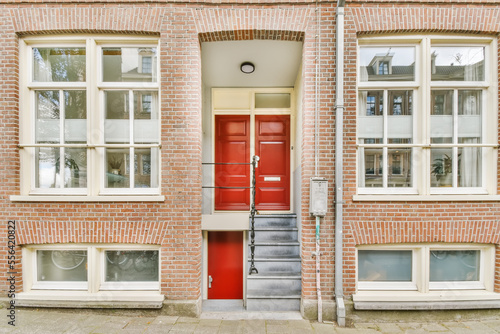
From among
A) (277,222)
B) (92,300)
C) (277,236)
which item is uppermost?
(277,222)

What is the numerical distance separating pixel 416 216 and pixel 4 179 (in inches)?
236

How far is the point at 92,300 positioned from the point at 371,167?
4.52m

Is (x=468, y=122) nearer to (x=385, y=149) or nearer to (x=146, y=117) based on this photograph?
(x=385, y=149)

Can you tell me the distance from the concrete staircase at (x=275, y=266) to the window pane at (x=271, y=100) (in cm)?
226

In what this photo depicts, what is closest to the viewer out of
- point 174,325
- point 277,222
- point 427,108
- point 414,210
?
point 174,325

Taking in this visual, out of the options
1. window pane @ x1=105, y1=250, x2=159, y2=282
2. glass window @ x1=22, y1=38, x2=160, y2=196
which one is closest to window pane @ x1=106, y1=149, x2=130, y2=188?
glass window @ x1=22, y1=38, x2=160, y2=196

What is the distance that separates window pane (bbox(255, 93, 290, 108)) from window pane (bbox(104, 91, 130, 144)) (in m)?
2.55

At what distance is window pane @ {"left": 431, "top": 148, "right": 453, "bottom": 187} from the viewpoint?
4.05m

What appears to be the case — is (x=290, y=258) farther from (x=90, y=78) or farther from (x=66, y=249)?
(x=90, y=78)

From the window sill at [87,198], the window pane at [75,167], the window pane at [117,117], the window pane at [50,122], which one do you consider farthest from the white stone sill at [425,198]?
the window pane at [50,122]

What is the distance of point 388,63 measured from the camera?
406 cm

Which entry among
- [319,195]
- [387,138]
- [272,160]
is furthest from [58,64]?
[387,138]

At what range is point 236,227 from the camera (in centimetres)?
456

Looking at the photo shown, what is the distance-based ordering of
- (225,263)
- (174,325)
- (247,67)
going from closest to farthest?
(174,325) < (247,67) < (225,263)
